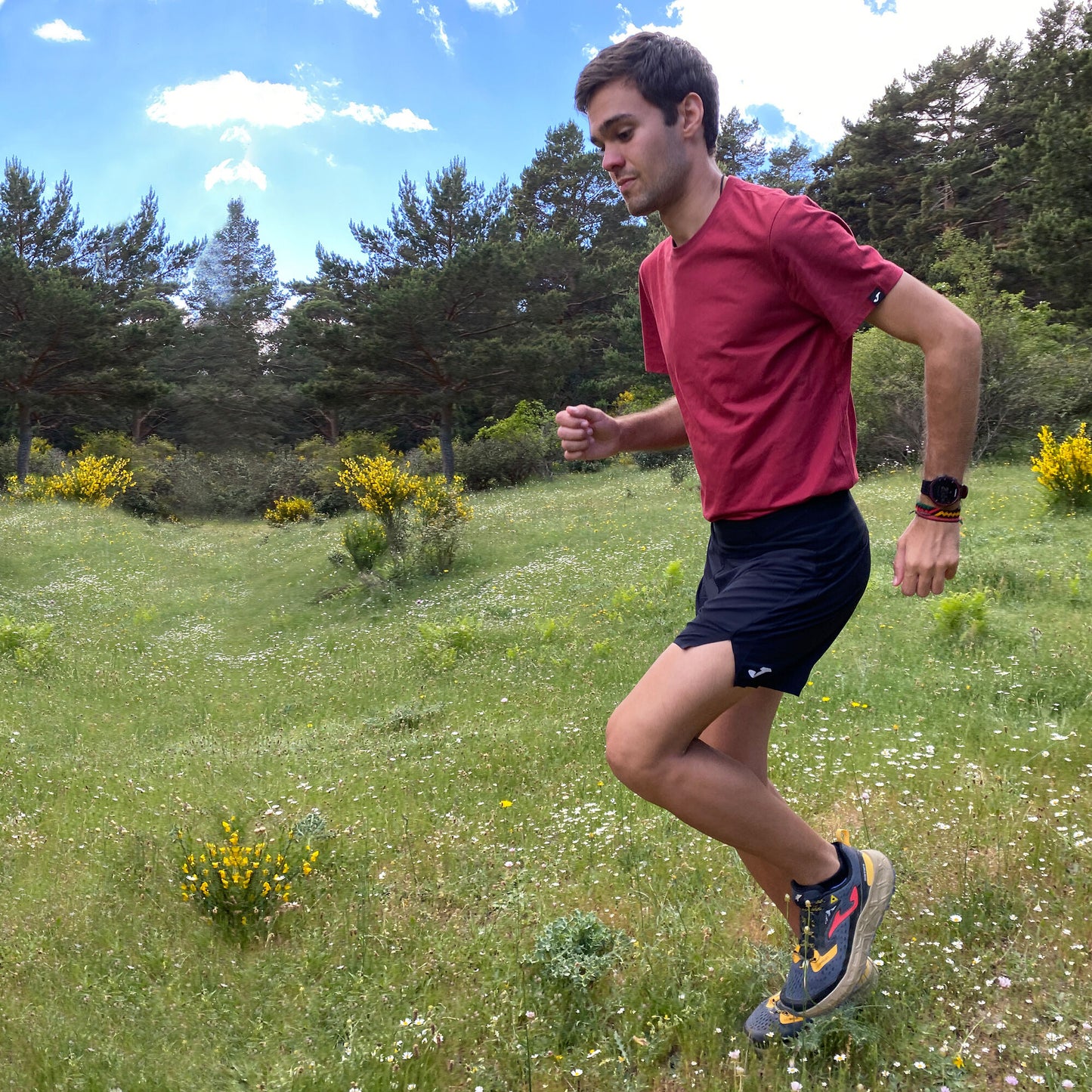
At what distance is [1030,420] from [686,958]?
827 inches

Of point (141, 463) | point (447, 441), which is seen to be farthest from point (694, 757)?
point (141, 463)

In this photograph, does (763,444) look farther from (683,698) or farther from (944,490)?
(683,698)

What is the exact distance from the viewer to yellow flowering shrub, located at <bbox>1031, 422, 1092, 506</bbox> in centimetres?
1048

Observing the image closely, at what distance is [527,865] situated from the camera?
3.49 metres

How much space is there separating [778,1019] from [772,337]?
1.75 meters

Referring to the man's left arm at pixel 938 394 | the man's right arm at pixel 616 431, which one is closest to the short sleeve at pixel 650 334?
the man's right arm at pixel 616 431

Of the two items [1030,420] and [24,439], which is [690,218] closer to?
[1030,420]

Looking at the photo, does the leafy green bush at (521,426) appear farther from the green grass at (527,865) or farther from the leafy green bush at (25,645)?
the green grass at (527,865)

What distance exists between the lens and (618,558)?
11.9m

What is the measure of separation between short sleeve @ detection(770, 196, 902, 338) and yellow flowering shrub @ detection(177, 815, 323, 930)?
2.74 metres

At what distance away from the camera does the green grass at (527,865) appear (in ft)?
7.43

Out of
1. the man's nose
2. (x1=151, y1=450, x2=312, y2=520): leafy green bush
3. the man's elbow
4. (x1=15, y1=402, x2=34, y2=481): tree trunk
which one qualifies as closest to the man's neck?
the man's nose

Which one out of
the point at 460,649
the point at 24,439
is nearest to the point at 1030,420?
the point at 460,649

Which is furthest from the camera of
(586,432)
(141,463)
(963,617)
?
(141,463)
